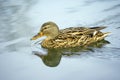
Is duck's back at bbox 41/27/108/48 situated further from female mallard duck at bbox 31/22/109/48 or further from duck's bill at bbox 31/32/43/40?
duck's bill at bbox 31/32/43/40

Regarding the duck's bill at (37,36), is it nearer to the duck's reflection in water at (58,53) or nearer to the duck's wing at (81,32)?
the duck's reflection in water at (58,53)

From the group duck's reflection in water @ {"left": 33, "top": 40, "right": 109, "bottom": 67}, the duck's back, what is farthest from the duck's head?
duck's reflection in water @ {"left": 33, "top": 40, "right": 109, "bottom": 67}

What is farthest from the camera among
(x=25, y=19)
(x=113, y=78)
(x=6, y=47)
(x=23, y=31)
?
(x=25, y=19)

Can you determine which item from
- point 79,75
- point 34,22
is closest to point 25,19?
point 34,22

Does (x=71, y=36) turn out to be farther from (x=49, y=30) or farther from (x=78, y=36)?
(x=49, y=30)

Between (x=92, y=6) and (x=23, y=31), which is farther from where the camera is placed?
(x=92, y=6)

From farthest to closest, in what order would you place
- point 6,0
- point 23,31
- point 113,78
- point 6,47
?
point 6,0, point 23,31, point 6,47, point 113,78

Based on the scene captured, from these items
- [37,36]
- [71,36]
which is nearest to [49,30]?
[37,36]

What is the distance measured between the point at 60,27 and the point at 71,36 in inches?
35.8

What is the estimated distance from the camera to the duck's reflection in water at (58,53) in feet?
33.0

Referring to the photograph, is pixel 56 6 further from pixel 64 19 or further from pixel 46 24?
pixel 46 24

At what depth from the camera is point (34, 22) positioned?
12.3 metres

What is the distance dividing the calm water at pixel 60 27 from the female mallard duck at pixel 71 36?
0.25 metres

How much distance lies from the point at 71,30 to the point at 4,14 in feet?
9.30
